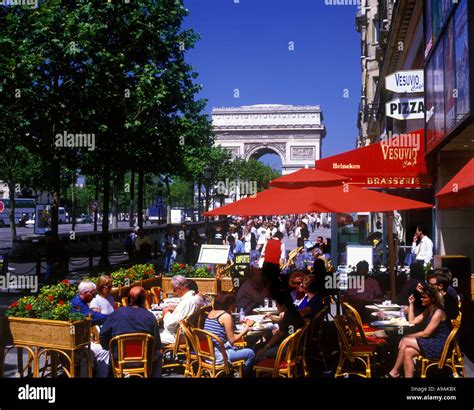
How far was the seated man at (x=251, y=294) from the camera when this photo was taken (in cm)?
1023

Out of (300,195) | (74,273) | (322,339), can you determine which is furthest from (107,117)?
(322,339)

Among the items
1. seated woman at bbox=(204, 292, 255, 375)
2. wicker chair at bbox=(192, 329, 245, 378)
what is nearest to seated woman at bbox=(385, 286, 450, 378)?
seated woman at bbox=(204, 292, 255, 375)

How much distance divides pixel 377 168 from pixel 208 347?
8.11 m

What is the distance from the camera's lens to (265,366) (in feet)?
25.1

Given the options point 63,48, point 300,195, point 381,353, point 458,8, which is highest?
point 63,48

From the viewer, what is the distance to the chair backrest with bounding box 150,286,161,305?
1170 centimetres

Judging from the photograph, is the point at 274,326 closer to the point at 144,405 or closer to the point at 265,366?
the point at 265,366

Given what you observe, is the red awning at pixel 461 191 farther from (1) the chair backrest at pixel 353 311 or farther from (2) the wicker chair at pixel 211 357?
(2) the wicker chair at pixel 211 357

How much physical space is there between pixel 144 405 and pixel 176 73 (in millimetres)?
20405

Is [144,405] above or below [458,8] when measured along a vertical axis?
below

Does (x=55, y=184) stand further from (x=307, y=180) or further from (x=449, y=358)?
(x=449, y=358)

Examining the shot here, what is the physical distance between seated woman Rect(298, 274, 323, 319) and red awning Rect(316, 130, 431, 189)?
4952mm

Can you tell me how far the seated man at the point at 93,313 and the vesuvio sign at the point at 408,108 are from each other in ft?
38.0

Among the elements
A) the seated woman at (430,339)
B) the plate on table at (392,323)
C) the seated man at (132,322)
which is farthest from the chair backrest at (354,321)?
the seated man at (132,322)
